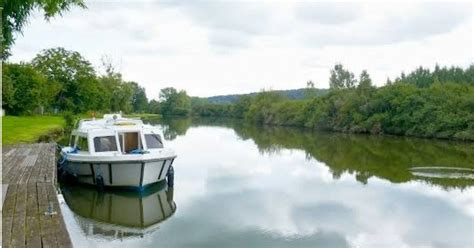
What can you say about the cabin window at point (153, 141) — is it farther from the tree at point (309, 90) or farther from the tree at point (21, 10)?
the tree at point (309, 90)

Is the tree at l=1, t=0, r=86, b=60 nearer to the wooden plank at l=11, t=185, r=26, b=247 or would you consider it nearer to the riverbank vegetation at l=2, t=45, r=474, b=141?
the wooden plank at l=11, t=185, r=26, b=247

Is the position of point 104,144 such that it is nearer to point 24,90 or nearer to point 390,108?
point 24,90

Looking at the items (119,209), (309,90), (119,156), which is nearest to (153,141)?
(119,156)

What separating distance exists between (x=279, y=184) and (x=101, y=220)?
7964 mm

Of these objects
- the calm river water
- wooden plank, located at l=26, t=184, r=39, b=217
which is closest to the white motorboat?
the calm river water

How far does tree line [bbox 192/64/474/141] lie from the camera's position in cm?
4823

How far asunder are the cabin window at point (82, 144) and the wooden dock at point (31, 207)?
1148mm

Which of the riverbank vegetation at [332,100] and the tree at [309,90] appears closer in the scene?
the riverbank vegetation at [332,100]

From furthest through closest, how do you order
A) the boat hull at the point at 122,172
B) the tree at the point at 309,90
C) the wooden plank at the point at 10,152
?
the tree at the point at 309,90
the wooden plank at the point at 10,152
the boat hull at the point at 122,172

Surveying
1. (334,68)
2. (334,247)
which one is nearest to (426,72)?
(334,68)

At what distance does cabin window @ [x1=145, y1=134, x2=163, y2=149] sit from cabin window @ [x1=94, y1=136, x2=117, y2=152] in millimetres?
1140

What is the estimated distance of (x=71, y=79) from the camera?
2450 inches

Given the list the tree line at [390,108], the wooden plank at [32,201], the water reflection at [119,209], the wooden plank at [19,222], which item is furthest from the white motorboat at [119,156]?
the tree line at [390,108]

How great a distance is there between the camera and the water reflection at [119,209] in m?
11.8
